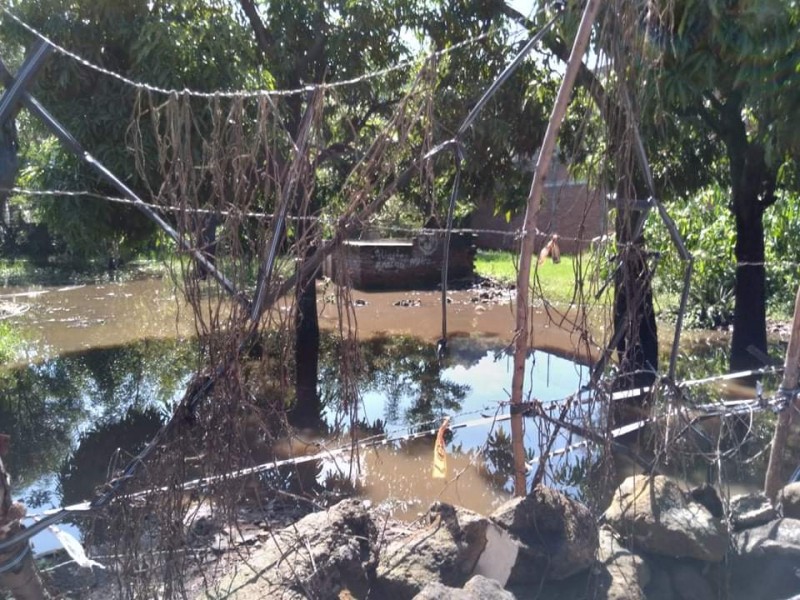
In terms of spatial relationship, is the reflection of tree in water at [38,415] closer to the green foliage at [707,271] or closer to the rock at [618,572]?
the rock at [618,572]

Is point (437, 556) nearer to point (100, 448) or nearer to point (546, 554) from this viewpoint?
point (546, 554)

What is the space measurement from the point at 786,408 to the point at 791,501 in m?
0.48

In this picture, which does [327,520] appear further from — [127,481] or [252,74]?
[252,74]

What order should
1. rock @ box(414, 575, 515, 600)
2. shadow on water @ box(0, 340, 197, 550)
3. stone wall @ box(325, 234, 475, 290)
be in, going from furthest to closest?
stone wall @ box(325, 234, 475, 290)
shadow on water @ box(0, 340, 197, 550)
rock @ box(414, 575, 515, 600)

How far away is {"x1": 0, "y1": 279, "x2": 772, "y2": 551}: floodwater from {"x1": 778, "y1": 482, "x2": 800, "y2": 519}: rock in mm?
1078

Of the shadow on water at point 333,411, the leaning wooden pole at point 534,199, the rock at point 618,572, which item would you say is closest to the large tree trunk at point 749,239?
the shadow on water at point 333,411

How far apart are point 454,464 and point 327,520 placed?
330cm

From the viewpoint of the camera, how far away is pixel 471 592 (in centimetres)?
310

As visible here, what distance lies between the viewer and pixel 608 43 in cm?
369

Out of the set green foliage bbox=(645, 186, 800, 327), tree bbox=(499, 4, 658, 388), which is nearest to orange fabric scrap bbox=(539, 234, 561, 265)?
tree bbox=(499, 4, 658, 388)

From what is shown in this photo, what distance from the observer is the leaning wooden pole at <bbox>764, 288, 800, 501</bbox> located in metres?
4.26

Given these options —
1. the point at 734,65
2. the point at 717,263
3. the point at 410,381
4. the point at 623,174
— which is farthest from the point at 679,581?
the point at 717,263

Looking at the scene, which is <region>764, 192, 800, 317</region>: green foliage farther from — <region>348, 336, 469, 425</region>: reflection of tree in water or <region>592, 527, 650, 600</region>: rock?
<region>592, 527, 650, 600</region>: rock

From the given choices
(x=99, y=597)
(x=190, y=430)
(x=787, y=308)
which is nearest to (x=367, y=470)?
(x=99, y=597)
